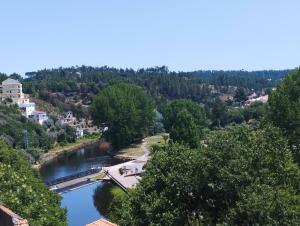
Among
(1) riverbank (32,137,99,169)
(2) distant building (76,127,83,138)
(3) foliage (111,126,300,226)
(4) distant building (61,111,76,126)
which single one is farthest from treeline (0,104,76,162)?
(3) foliage (111,126,300,226)

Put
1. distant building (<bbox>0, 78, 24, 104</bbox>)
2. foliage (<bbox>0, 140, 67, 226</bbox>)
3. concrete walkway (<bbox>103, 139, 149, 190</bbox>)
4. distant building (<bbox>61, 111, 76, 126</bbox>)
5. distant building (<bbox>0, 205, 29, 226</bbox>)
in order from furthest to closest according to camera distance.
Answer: distant building (<bbox>0, 78, 24, 104</bbox>)
distant building (<bbox>61, 111, 76, 126</bbox>)
concrete walkway (<bbox>103, 139, 149, 190</bbox>)
foliage (<bbox>0, 140, 67, 226</bbox>)
distant building (<bbox>0, 205, 29, 226</bbox>)

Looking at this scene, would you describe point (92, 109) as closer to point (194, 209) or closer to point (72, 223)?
point (72, 223)

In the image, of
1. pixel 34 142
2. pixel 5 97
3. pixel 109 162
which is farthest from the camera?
pixel 5 97

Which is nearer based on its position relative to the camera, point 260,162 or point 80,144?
point 260,162

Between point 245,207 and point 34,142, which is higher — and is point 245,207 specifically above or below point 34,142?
above

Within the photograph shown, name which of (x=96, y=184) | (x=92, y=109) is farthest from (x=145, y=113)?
(x=96, y=184)

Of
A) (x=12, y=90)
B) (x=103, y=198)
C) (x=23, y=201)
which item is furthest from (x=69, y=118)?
(x=23, y=201)

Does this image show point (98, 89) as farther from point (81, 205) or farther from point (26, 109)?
point (81, 205)

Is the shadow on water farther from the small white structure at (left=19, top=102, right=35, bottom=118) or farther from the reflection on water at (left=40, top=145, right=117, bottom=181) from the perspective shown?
the small white structure at (left=19, top=102, right=35, bottom=118)
